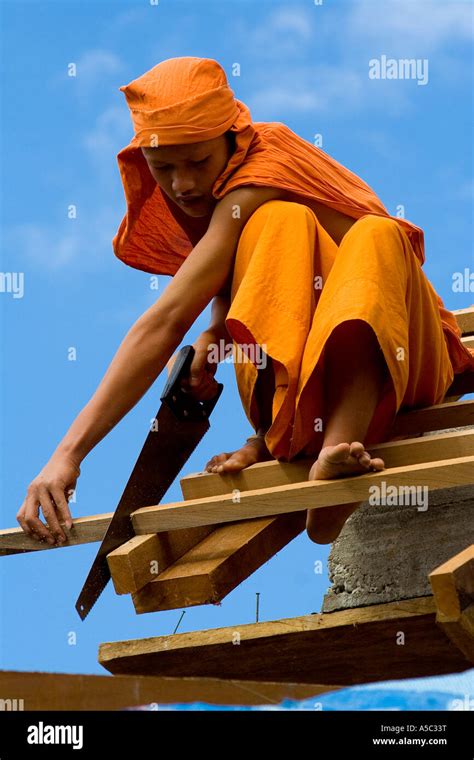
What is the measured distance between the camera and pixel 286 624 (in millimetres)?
4285

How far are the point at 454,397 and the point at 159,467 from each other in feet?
4.81

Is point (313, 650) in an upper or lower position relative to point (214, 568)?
lower

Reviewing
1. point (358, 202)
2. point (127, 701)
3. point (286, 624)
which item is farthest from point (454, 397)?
point (127, 701)

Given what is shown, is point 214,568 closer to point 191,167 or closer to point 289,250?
point 289,250

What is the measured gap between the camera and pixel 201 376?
14.8 feet

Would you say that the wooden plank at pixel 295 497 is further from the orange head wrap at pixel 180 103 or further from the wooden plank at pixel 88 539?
the orange head wrap at pixel 180 103

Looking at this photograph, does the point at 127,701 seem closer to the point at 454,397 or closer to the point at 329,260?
the point at 329,260

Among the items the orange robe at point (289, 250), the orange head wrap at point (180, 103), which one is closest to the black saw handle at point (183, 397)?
the orange robe at point (289, 250)

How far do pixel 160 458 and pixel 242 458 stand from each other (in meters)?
0.27

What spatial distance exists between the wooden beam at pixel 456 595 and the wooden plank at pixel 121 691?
35cm

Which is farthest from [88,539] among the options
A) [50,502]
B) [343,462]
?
[343,462]

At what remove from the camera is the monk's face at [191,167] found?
4.47m

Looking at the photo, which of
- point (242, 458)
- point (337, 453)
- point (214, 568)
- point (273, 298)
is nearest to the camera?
point (337, 453)
